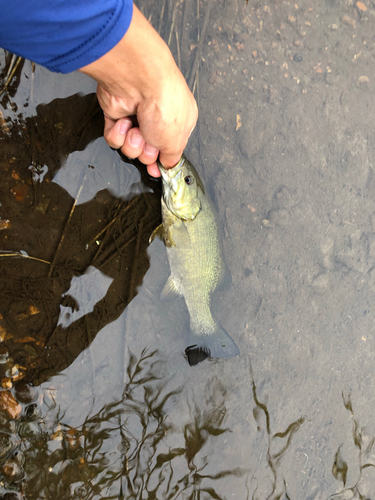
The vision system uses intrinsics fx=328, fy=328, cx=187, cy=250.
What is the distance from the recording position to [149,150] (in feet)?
8.57

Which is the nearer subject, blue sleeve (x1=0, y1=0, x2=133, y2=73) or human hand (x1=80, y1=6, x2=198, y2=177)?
blue sleeve (x1=0, y1=0, x2=133, y2=73)

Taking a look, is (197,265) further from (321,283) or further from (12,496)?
(12,496)

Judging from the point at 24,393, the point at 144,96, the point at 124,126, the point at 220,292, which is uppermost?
the point at 144,96

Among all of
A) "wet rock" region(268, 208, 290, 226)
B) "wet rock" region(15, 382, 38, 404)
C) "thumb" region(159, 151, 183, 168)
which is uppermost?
"thumb" region(159, 151, 183, 168)

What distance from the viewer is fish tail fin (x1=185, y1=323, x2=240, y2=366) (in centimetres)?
323

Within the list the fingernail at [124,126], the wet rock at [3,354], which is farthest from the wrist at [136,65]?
the wet rock at [3,354]

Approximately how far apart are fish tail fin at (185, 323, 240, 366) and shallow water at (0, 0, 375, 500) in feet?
0.48

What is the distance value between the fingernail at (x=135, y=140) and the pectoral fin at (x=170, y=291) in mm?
1293

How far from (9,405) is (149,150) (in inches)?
105

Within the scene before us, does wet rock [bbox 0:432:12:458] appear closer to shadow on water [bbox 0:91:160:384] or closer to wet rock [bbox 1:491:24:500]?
wet rock [bbox 1:491:24:500]

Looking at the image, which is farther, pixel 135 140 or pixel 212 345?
pixel 212 345

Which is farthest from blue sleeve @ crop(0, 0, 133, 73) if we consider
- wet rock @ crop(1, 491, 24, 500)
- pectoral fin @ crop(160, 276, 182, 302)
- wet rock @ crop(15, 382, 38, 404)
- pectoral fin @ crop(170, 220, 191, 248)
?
wet rock @ crop(1, 491, 24, 500)

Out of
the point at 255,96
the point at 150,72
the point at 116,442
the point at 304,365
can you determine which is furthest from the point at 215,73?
the point at 116,442

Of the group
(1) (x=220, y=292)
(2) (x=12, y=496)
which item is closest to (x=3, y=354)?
(2) (x=12, y=496)
